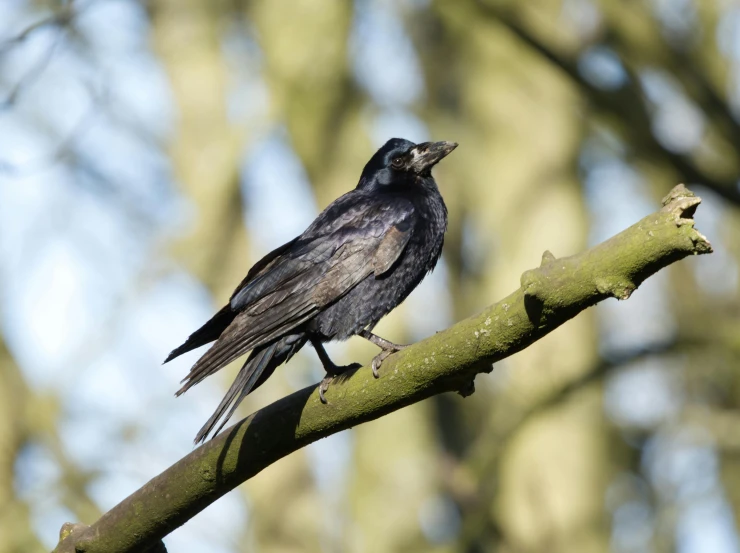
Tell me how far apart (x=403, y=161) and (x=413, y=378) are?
2861 mm

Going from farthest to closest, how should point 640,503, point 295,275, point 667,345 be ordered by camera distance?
point 640,503
point 667,345
point 295,275

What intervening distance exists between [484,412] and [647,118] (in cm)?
333

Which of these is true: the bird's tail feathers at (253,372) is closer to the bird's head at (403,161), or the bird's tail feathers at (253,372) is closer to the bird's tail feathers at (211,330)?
the bird's tail feathers at (211,330)

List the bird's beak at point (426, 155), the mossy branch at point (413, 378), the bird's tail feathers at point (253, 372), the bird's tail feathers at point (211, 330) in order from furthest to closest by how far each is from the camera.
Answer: the bird's beak at point (426, 155)
the bird's tail feathers at point (211, 330)
the bird's tail feathers at point (253, 372)
the mossy branch at point (413, 378)

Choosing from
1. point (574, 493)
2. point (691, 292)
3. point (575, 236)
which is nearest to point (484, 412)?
point (574, 493)

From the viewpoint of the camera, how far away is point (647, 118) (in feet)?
17.9

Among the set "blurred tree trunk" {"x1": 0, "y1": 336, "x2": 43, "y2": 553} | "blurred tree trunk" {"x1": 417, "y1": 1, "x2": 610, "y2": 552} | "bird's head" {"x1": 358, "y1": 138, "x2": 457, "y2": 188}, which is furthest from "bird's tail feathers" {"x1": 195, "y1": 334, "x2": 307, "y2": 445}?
"blurred tree trunk" {"x1": 0, "y1": 336, "x2": 43, "y2": 553}

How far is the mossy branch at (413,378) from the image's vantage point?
278 centimetres

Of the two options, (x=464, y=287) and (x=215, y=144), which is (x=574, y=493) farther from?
(x=215, y=144)

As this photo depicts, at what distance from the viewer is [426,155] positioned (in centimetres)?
592

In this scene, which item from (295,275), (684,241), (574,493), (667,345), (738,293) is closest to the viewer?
(684,241)

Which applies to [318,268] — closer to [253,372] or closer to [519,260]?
[253,372]

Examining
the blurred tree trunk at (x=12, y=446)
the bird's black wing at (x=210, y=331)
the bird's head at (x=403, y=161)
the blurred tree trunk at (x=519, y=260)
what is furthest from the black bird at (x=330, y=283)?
the blurred tree trunk at (x=12, y=446)

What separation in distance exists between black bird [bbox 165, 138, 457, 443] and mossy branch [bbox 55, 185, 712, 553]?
1.42ft
